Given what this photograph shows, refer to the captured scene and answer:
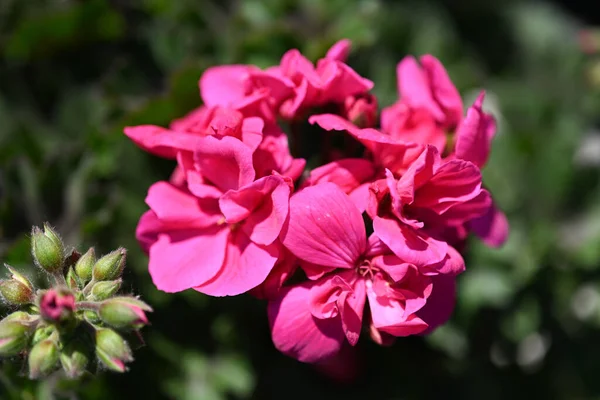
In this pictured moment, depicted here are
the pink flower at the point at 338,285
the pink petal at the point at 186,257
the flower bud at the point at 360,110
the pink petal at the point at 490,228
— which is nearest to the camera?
the pink flower at the point at 338,285

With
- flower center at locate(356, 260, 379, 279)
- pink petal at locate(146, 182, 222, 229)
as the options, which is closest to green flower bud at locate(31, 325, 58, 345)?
pink petal at locate(146, 182, 222, 229)

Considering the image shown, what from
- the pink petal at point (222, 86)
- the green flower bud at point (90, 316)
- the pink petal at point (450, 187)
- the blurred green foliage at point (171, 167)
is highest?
the pink petal at point (222, 86)

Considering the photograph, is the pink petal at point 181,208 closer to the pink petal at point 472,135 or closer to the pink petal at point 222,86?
the pink petal at point 222,86

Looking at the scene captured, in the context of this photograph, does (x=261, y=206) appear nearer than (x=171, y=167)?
Yes

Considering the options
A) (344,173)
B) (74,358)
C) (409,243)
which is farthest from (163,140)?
(409,243)

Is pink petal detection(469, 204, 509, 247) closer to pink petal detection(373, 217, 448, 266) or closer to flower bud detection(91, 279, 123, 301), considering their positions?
pink petal detection(373, 217, 448, 266)

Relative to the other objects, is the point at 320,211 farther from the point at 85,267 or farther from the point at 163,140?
the point at 85,267

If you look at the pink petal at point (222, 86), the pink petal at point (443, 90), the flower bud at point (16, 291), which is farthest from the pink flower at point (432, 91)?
the flower bud at point (16, 291)
